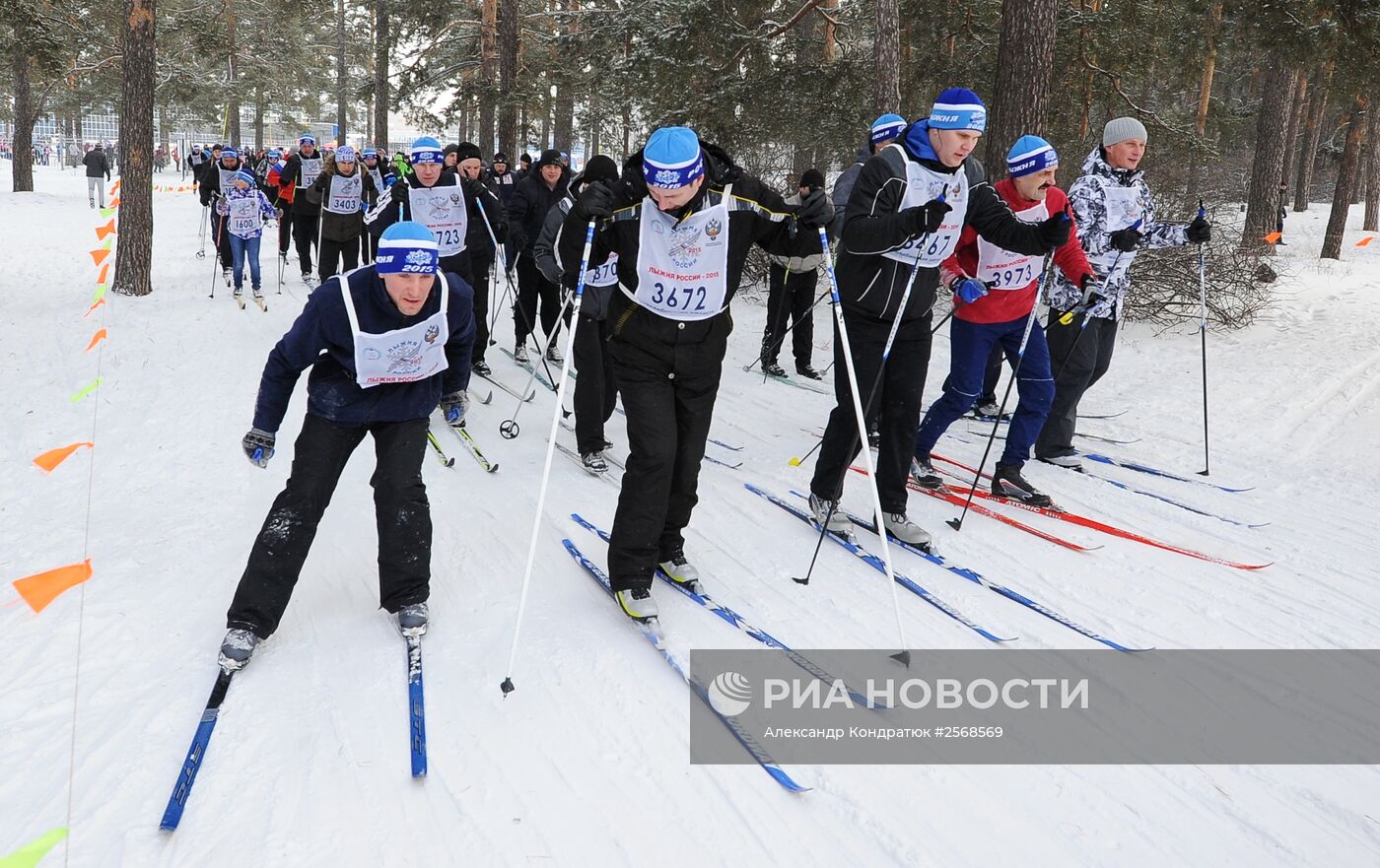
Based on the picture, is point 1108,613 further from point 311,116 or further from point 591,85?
point 311,116

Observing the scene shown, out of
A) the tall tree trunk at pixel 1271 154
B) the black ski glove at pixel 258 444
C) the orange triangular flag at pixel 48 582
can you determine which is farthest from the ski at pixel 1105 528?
the tall tree trunk at pixel 1271 154

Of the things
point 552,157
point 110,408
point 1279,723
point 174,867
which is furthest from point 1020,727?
point 110,408

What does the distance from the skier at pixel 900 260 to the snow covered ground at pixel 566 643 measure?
0.49m

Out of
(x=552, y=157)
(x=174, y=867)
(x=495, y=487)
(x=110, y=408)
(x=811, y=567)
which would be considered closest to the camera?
(x=174, y=867)

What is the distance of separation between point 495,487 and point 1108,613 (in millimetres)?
3471

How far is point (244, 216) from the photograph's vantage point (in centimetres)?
1139

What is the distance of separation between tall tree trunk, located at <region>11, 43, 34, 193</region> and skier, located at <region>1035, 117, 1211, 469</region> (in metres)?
24.2

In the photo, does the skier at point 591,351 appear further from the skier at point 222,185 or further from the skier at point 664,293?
the skier at point 222,185

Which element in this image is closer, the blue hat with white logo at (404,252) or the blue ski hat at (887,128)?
the blue hat with white logo at (404,252)

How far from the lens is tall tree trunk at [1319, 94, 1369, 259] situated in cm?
1469

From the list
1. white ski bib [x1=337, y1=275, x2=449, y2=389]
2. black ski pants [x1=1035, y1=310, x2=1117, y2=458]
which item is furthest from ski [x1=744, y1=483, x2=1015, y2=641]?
white ski bib [x1=337, y1=275, x2=449, y2=389]

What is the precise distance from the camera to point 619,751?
297cm

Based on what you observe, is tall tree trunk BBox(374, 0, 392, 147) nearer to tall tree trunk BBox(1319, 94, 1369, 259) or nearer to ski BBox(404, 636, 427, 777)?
tall tree trunk BBox(1319, 94, 1369, 259)

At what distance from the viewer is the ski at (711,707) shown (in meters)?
2.82
